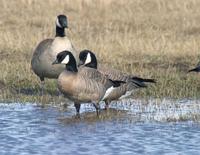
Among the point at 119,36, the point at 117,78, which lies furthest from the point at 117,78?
the point at 119,36

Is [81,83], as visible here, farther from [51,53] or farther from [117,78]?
[51,53]

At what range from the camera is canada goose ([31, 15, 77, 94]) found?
1145 centimetres

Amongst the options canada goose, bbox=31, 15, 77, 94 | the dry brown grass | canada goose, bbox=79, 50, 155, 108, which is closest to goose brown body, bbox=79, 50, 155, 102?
canada goose, bbox=79, 50, 155, 108

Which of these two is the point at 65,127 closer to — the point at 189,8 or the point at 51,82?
the point at 51,82

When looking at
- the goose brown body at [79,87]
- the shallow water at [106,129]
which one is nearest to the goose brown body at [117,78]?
the shallow water at [106,129]

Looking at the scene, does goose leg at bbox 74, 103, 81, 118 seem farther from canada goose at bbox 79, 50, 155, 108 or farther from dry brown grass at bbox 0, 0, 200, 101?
dry brown grass at bbox 0, 0, 200, 101

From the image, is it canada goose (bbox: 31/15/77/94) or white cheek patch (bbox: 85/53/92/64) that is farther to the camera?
canada goose (bbox: 31/15/77/94)

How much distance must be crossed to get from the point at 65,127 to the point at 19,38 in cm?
765

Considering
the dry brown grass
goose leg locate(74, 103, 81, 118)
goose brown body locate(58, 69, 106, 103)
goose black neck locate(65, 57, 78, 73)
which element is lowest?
goose leg locate(74, 103, 81, 118)

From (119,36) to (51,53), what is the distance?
20.3ft

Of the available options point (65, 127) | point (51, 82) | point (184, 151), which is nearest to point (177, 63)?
point (51, 82)

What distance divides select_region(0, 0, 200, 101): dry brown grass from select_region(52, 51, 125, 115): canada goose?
136cm

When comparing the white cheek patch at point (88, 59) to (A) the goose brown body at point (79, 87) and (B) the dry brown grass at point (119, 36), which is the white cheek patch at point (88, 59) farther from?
(B) the dry brown grass at point (119, 36)

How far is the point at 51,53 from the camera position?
37.6 feet
